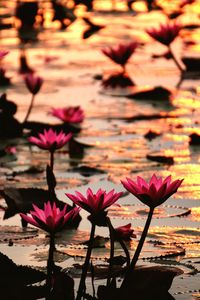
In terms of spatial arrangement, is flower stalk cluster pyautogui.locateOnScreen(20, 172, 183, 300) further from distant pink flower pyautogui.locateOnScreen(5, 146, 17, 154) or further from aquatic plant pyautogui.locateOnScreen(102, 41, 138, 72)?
aquatic plant pyautogui.locateOnScreen(102, 41, 138, 72)

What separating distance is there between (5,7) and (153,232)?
26.0ft

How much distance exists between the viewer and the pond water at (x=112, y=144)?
2641 mm

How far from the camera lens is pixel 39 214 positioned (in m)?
2.13

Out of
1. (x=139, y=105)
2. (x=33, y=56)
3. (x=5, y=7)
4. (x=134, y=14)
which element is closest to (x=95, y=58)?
(x=33, y=56)

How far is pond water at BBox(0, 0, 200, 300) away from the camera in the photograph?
264cm

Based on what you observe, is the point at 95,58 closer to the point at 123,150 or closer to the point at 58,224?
the point at 123,150

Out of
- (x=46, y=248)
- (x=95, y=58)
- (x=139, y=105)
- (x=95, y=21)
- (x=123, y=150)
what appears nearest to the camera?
(x=46, y=248)

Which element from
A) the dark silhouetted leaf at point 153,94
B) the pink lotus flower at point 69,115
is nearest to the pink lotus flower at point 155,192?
the pink lotus flower at point 69,115

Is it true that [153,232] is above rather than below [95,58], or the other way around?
above

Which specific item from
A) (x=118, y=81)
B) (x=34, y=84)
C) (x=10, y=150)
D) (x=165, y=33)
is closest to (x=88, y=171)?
(x=10, y=150)

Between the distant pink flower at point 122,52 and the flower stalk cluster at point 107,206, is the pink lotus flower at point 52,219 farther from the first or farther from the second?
the distant pink flower at point 122,52

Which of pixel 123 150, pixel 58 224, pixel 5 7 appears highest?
pixel 58 224

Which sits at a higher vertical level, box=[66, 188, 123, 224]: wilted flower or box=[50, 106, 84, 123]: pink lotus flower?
box=[66, 188, 123, 224]: wilted flower

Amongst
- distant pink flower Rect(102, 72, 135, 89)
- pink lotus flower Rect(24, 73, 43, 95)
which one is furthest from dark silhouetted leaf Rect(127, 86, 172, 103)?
pink lotus flower Rect(24, 73, 43, 95)
